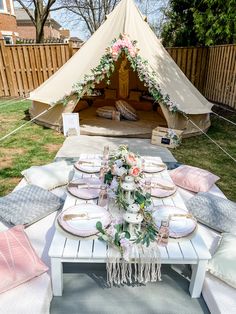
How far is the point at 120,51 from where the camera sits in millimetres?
5059

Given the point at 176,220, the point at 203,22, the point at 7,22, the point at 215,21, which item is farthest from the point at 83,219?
the point at 7,22

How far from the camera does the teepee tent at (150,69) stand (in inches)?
207

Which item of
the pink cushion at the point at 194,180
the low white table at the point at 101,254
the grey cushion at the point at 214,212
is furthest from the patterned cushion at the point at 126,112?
the low white table at the point at 101,254

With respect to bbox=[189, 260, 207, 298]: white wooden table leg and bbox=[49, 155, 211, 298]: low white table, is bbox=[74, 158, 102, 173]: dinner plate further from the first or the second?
bbox=[189, 260, 207, 298]: white wooden table leg

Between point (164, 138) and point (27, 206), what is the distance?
10.6 feet

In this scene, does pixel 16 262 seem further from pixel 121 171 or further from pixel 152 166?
pixel 152 166

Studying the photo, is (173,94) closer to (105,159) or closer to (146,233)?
(105,159)

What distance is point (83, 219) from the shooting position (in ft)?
6.80

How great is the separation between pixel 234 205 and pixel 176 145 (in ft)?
8.10

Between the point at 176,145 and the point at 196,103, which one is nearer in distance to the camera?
the point at 176,145

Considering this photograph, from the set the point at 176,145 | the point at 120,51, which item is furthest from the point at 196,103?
the point at 120,51

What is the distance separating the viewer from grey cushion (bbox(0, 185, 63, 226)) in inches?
98.0

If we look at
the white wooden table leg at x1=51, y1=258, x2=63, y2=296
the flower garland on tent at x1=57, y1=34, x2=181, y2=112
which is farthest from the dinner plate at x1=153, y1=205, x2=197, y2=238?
the flower garland on tent at x1=57, y1=34, x2=181, y2=112

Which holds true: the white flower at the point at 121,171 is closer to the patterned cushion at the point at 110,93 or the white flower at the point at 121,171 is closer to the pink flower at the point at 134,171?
the pink flower at the point at 134,171
